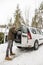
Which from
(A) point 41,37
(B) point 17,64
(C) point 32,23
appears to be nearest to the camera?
(B) point 17,64

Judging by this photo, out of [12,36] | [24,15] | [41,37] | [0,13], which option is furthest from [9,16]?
[12,36]

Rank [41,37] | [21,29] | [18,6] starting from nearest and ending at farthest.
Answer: [21,29] < [41,37] < [18,6]

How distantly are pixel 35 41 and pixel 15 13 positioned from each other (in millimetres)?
→ 22752

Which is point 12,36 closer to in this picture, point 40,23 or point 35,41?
point 35,41

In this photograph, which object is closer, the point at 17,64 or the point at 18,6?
the point at 17,64

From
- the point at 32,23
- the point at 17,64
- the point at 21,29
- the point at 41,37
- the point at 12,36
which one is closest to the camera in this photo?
the point at 17,64

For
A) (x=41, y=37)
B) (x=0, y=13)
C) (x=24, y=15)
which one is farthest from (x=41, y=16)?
(x=41, y=37)

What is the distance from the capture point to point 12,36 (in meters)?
9.02

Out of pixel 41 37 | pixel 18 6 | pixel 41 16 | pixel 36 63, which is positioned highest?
pixel 18 6

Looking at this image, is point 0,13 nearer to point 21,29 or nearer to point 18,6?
point 18,6

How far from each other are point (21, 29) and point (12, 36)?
5.92 ft

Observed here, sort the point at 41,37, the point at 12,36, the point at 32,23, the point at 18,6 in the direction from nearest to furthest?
1. the point at 12,36
2. the point at 41,37
3. the point at 32,23
4. the point at 18,6

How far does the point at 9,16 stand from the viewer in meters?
30.8

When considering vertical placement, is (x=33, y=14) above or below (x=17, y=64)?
above
